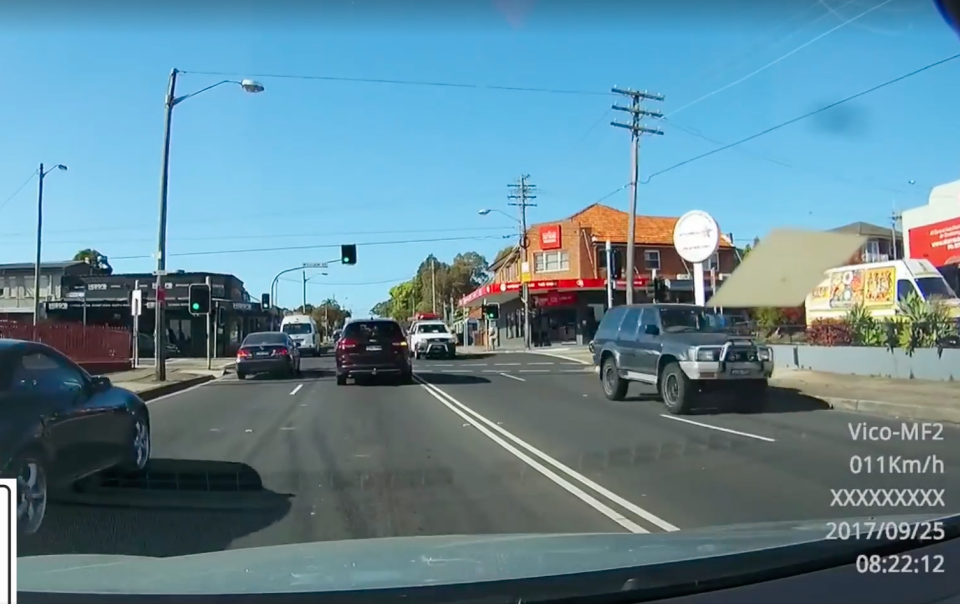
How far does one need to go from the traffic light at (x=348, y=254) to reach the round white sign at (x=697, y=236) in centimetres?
1544

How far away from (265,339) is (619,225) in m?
35.4

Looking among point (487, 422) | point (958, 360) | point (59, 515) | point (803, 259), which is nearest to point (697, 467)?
point (487, 422)

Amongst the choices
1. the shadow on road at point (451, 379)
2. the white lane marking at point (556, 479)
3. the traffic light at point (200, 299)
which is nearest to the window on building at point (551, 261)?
the shadow on road at point (451, 379)

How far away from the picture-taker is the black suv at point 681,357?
14227 mm

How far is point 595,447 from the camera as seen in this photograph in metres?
10.6

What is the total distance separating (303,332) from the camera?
48.6 metres

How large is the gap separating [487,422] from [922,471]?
6.43 metres

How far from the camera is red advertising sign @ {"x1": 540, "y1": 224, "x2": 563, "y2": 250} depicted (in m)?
54.6

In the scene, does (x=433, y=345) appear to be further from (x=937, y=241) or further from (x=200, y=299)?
(x=937, y=241)

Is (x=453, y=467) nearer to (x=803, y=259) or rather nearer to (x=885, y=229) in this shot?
(x=803, y=259)

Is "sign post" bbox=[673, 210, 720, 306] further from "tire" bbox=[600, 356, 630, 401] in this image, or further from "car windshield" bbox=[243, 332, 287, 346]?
"car windshield" bbox=[243, 332, 287, 346]

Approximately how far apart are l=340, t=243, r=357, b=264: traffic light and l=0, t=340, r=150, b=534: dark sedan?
89.7ft

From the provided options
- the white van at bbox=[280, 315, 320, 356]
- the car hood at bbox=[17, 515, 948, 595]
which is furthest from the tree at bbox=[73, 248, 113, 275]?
the car hood at bbox=[17, 515, 948, 595]

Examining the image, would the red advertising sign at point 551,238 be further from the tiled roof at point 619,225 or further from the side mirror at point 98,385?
the side mirror at point 98,385
